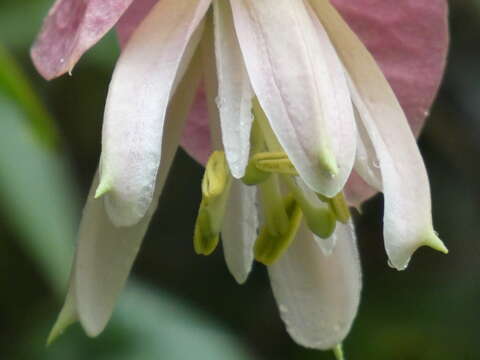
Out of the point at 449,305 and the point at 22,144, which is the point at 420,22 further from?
the point at 449,305

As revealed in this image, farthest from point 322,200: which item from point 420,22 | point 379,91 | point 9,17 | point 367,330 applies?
point 367,330

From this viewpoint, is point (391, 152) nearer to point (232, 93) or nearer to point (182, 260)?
point (232, 93)

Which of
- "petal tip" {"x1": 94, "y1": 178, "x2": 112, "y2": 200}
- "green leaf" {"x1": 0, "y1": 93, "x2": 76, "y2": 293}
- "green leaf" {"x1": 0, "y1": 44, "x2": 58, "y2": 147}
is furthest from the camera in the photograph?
"green leaf" {"x1": 0, "y1": 93, "x2": 76, "y2": 293}

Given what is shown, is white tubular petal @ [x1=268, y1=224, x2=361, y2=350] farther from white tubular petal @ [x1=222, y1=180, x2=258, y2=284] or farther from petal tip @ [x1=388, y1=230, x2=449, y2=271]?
petal tip @ [x1=388, y1=230, x2=449, y2=271]

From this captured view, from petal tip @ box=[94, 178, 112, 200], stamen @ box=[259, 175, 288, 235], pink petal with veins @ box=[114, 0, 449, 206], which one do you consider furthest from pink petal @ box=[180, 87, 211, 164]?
petal tip @ box=[94, 178, 112, 200]

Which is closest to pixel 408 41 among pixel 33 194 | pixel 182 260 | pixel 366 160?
pixel 366 160

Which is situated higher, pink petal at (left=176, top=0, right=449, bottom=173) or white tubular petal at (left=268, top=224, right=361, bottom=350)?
pink petal at (left=176, top=0, right=449, bottom=173)
